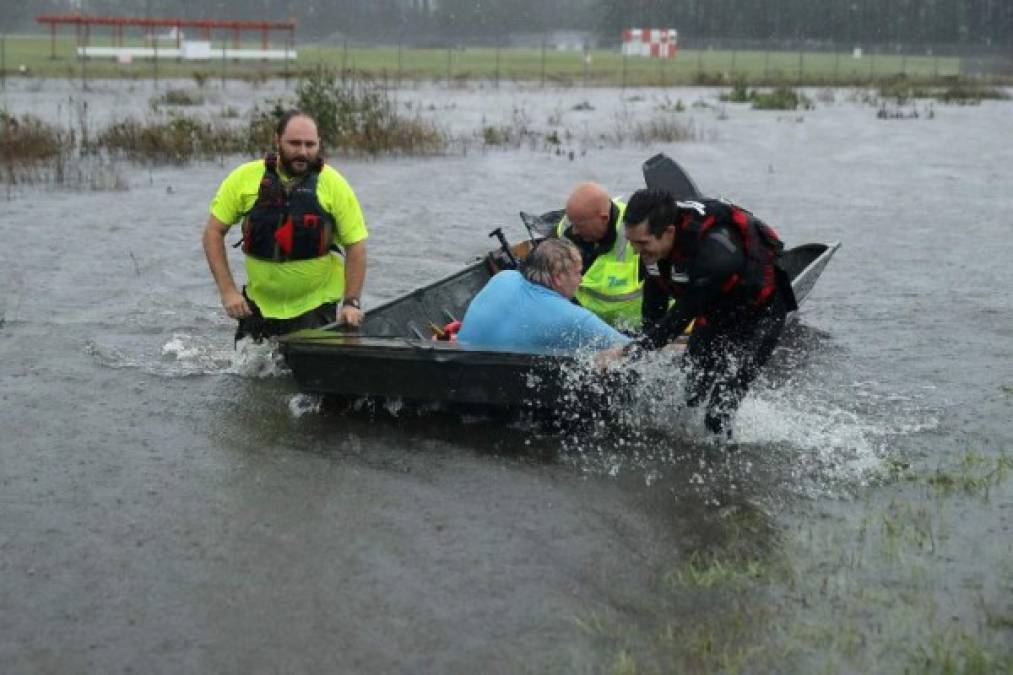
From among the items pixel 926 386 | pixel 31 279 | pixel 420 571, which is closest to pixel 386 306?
pixel 420 571

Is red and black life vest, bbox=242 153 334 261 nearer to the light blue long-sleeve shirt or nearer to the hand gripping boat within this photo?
the hand gripping boat

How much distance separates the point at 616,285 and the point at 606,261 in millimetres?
182

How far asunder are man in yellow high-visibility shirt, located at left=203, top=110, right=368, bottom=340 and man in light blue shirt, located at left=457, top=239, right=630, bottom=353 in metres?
1.01

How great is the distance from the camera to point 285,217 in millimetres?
8859

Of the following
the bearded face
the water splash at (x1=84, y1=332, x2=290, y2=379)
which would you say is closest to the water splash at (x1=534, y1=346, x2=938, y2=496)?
the bearded face

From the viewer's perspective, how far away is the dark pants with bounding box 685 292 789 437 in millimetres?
7781

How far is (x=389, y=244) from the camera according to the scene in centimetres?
1702

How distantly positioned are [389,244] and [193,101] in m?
20.5

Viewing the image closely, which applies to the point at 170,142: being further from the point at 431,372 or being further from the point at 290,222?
the point at 431,372

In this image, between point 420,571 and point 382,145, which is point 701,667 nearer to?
point 420,571

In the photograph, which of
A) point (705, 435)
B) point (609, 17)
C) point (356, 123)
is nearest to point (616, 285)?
point (705, 435)

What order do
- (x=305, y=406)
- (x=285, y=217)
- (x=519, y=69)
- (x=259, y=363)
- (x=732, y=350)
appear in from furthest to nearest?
(x=519, y=69), (x=259, y=363), (x=305, y=406), (x=285, y=217), (x=732, y=350)

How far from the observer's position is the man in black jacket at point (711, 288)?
23.7 ft

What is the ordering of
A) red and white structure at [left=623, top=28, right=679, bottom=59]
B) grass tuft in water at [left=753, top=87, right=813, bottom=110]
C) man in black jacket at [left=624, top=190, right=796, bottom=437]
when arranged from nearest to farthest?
man in black jacket at [left=624, top=190, right=796, bottom=437]
grass tuft in water at [left=753, top=87, right=813, bottom=110]
red and white structure at [left=623, top=28, right=679, bottom=59]
